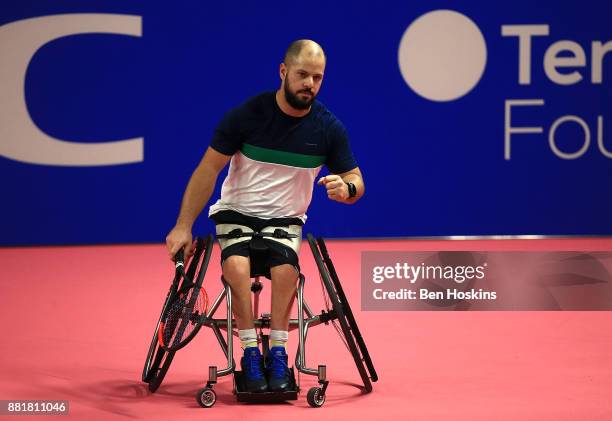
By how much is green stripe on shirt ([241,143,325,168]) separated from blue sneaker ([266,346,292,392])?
71cm

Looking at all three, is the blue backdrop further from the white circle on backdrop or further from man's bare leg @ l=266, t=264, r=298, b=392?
man's bare leg @ l=266, t=264, r=298, b=392

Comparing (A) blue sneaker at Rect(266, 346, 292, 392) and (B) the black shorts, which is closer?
(A) blue sneaker at Rect(266, 346, 292, 392)

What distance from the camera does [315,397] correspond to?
4109 mm

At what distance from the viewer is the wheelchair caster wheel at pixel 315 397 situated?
410 cm

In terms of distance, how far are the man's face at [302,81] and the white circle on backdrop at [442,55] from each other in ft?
13.5

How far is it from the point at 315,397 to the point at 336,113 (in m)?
4.41

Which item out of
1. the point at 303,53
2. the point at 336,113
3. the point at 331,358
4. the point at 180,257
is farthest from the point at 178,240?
the point at 336,113

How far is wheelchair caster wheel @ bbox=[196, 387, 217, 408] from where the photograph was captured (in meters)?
4.08

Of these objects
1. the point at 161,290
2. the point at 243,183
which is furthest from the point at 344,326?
the point at 161,290

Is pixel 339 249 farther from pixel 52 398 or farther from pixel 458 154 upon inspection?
pixel 52 398

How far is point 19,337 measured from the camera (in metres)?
5.42

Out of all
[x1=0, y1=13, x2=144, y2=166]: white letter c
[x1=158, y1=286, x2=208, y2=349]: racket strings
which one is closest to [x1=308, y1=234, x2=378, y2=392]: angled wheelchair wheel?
[x1=158, y1=286, x2=208, y2=349]: racket strings

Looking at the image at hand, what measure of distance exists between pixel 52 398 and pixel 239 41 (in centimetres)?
444

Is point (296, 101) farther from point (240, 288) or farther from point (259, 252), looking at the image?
point (240, 288)
